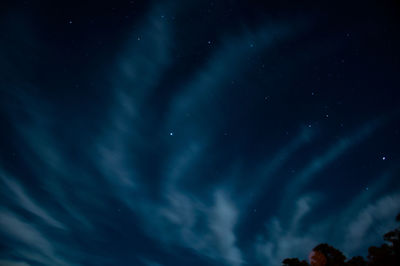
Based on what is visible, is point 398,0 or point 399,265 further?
point 399,265

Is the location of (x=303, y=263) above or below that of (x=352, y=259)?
below

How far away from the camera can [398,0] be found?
28.1ft

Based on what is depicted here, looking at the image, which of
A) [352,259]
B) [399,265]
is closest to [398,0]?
[399,265]

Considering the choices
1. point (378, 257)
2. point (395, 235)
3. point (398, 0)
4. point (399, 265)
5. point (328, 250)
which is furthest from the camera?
point (328, 250)

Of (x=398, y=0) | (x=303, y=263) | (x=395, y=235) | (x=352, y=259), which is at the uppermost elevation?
(x=398, y=0)

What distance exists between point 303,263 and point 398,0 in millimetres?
15546

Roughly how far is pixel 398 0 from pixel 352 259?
16.8 metres

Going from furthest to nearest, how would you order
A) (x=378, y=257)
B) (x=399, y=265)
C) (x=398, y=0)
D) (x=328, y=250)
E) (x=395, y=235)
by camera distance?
(x=328, y=250)
(x=395, y=235)
(x=378, y=257)
(x=399, y=265)
(x=398, y=0)

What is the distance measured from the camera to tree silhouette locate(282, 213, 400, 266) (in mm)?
13211

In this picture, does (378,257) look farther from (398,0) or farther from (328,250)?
(398,0)

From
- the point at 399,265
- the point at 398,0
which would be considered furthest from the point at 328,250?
the point at 398,0

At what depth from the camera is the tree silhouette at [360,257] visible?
520 inches

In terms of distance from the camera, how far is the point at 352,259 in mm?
16000

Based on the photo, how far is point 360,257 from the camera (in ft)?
51.3
